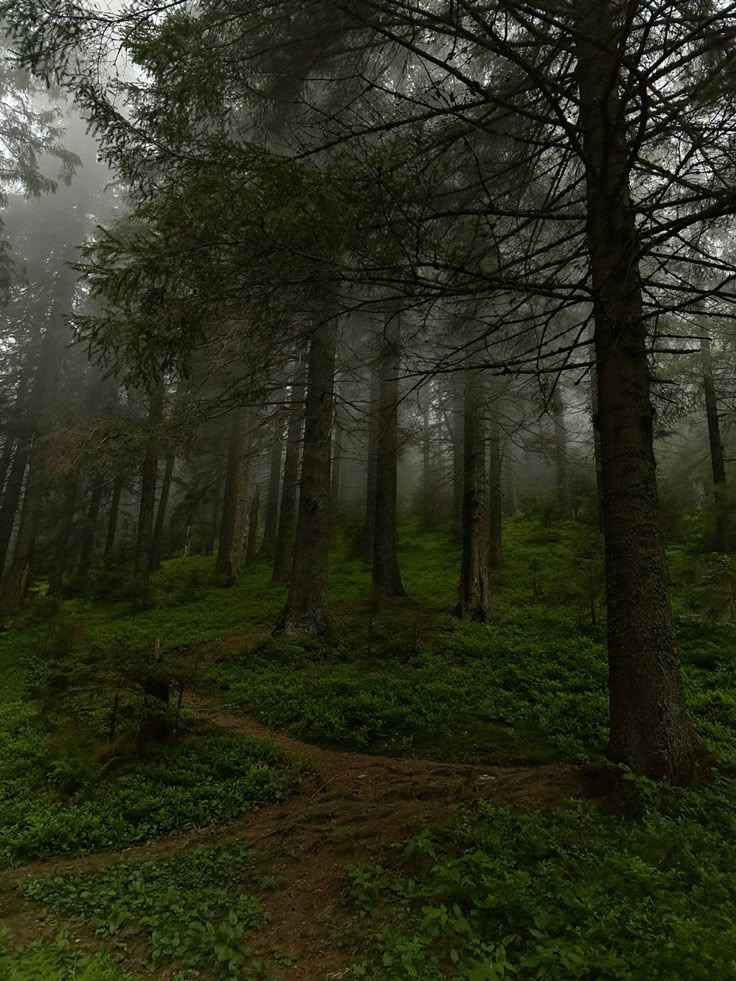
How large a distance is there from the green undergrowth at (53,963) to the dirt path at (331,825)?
65 cm

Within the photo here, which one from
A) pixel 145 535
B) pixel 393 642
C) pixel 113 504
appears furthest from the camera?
pixel 113 504

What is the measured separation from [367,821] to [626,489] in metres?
3.42

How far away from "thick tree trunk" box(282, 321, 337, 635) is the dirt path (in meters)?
3.99

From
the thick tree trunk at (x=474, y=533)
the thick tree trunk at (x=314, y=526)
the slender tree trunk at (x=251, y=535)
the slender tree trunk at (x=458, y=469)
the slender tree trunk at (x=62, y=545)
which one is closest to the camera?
the thick tree trunk at (x=314, y=526)

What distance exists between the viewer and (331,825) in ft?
14.6

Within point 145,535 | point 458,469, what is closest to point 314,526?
point 145,535

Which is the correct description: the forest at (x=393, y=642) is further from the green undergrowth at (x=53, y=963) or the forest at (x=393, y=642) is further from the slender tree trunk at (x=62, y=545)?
the slender tree trunk at (x=62, y=545)

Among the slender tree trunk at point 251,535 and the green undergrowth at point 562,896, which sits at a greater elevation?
the slender tree trunk at point 251,535

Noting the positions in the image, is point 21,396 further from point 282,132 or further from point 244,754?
point 244,754

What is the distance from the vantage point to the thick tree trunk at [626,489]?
436cm

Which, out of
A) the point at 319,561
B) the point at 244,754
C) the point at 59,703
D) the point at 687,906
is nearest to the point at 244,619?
the point at 319,561

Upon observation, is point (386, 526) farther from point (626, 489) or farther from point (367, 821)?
point (367, 821)

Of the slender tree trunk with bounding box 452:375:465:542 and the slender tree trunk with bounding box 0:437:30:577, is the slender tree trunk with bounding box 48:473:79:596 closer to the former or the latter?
the slender tree trunk with bounding box 0:437:30:577

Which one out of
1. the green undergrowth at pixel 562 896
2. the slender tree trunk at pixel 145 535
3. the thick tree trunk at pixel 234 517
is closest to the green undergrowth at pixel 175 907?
the green undergrowth at pixel 562 896
